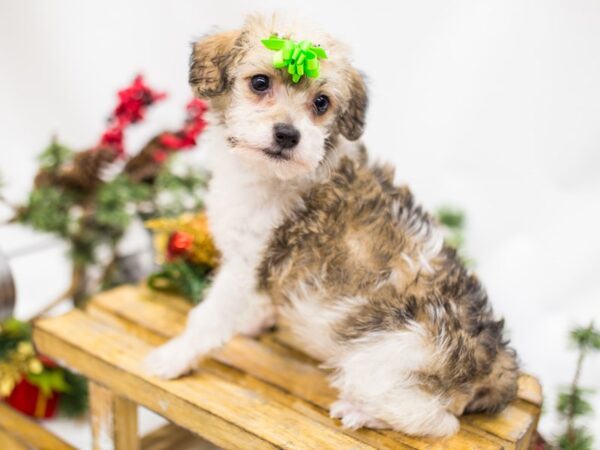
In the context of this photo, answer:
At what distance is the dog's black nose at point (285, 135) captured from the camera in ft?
8.55

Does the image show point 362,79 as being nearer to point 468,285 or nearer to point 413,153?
point 468,285

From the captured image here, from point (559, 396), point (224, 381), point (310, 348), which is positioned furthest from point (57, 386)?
point (559, 396)

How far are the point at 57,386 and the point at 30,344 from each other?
0.94ft

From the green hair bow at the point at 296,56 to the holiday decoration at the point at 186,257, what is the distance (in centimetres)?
122

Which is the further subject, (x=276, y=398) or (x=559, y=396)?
(x=559, y=396)

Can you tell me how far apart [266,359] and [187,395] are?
0.50 m

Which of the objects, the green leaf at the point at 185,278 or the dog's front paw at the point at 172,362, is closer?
the dog's front paw at the point at 172,362

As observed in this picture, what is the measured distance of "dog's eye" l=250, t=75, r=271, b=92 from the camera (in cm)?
271

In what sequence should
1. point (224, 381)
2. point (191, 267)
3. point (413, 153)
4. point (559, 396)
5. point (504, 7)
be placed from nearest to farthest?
point (224, 381), point (559, 396), point (191, 267), point (504, 7), point (413, 153)

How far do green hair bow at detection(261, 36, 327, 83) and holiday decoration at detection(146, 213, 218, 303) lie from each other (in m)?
1.22

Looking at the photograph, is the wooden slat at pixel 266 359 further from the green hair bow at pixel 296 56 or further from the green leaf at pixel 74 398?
the green hair bow at pixel 296 56

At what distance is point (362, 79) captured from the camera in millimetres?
2934

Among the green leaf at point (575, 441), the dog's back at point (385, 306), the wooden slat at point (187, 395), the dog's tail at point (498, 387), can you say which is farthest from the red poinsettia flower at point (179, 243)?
the green leaf at point (575, 441)

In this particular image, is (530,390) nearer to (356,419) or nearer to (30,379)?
(356,419)
